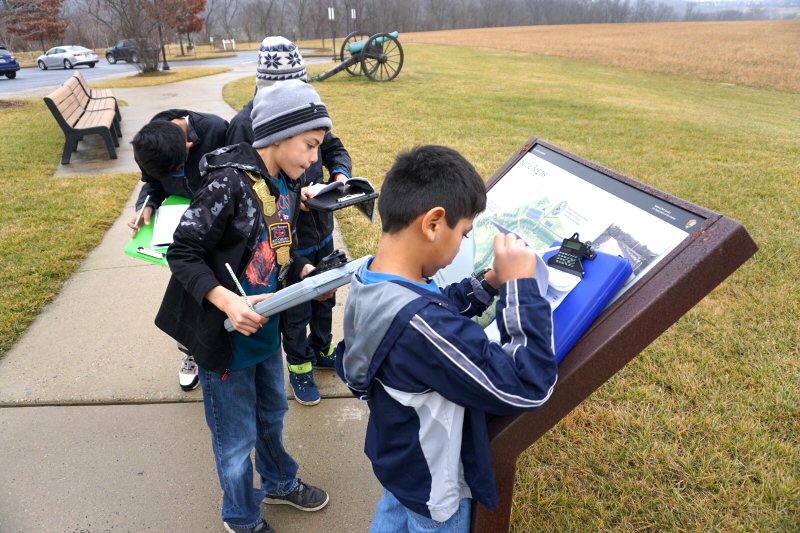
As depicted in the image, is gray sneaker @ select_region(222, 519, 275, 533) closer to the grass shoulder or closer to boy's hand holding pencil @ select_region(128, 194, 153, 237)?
boy's hand holding pencil @ select_region(128, 194, 153, 237)

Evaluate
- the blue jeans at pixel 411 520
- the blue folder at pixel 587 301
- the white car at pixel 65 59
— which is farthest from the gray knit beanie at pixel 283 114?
the white car at pixel 65 59

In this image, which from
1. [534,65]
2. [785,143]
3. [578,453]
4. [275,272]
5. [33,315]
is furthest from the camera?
[534,65]

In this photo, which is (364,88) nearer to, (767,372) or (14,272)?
(14,272)

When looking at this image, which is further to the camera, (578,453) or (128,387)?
(128,387)

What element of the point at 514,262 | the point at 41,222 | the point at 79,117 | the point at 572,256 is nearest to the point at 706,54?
the point at 79,117

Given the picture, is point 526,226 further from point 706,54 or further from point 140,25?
Answer: point 706,54

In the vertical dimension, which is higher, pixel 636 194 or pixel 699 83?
pixel 636 194

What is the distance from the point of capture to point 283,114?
5.35 feet

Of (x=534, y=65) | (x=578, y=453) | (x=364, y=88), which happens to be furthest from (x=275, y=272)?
(x=534, y=65)

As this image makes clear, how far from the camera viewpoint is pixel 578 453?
2383mm

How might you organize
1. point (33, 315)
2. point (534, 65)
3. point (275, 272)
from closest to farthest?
point (275, 272), point (33, 315), point (534, 65)

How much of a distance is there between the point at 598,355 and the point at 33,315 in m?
3.63

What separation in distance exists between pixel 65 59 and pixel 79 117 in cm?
2238

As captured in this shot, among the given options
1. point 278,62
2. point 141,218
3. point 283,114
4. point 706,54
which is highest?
point 278,62
